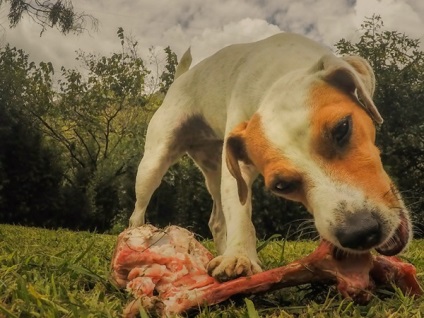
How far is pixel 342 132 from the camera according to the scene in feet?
8.26

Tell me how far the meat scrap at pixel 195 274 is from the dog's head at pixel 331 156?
0.10 m

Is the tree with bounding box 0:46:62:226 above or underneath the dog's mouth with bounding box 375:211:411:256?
above

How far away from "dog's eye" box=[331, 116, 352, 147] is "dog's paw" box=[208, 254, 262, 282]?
63 centimetres

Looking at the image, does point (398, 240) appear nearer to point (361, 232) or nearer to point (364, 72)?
point (361, 232)

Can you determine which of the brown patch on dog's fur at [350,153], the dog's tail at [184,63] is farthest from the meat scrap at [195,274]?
the dog's tail at [184,63]

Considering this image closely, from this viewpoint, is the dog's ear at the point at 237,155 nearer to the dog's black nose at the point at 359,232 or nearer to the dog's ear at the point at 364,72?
the dog's ear at the point at 364,72

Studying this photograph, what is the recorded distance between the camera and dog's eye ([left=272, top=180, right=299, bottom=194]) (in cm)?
257

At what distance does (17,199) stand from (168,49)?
8.04m

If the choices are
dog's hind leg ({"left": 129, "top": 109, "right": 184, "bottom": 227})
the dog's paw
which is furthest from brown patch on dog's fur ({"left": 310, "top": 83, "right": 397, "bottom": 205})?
dog's hind leg ({"left": 129, "top": 109, "right": 184, "bottom": 227})

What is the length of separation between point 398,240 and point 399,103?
14.0 m

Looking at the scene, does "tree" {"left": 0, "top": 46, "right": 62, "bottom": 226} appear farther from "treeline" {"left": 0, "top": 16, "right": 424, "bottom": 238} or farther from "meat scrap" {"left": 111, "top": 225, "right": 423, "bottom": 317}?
"meat scrap" {"left": 111, "top": 225, "right": 423, "bottom": 317}

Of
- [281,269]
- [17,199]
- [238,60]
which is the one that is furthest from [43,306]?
[17,199]

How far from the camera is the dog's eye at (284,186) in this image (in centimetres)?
257

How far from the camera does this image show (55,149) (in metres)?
14.1
